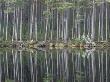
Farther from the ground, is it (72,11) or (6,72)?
(72,11)

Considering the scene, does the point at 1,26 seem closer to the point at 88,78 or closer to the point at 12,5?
the point at 12,5

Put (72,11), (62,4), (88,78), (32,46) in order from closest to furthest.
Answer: (88,78), (32,46), (62,4), (72,11)

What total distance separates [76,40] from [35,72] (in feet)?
93.5

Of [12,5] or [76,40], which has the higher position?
[12,5]

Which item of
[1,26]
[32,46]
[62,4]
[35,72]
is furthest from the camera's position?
[1,26]

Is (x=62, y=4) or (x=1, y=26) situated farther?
(x=1, y=26)

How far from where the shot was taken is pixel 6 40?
162 ft

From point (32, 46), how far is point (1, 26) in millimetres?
12259

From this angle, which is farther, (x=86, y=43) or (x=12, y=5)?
(x=12, y=5)

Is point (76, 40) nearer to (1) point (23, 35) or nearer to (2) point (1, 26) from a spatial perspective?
(1) point (23, 35)

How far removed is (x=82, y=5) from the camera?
54.3 metres

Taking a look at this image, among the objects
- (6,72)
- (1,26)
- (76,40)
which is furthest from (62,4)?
(6,72)

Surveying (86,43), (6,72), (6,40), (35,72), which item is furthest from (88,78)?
(6,40)

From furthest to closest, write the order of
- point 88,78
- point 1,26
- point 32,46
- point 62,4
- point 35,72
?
point 1,26 → point 62,4 → point 32,46 → point 35,72 → point 88,78
